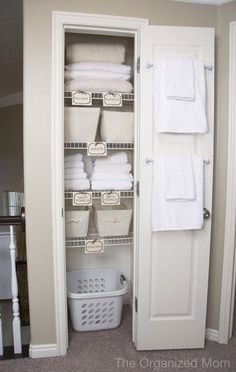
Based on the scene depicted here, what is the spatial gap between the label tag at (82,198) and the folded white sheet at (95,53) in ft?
2.97

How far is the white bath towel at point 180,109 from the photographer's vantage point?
161 cm

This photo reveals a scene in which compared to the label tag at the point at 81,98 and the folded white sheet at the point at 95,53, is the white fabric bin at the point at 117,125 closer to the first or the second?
the label tag at the point at 81,98

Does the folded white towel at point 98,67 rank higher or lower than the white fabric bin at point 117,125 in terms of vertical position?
higher

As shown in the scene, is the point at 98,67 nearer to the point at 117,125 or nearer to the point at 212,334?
the point at 117,125

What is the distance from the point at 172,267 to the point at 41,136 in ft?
3.87

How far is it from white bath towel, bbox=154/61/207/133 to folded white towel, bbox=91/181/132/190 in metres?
0.48

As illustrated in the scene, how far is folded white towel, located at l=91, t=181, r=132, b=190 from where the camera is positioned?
190 cm

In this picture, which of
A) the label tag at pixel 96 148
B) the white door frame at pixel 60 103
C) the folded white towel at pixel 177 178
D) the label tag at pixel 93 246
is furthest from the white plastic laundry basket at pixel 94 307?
the label tag at pixel 96 148

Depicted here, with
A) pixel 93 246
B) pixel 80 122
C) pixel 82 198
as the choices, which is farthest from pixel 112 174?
pixel 93 246

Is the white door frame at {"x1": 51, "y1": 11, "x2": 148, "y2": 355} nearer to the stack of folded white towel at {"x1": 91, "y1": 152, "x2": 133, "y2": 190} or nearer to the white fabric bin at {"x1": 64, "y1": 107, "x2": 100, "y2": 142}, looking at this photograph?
the white fabric bin at {"x1": 64, "y1": 107, "x2": 100, "y2": 142}

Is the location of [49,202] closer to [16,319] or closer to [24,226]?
[24,226]

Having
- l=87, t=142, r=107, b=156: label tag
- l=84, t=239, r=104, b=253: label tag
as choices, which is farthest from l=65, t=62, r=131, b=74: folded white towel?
l=84, t=239, r=104, b=253: label tag

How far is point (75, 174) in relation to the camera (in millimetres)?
1892

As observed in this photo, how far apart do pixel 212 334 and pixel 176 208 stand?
102 cm
